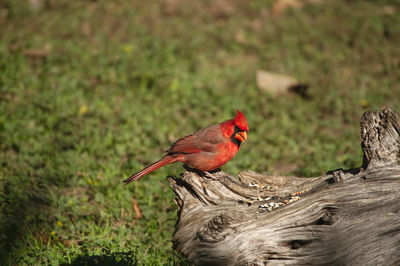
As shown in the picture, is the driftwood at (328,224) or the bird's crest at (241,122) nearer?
the driftwood at (328,224)

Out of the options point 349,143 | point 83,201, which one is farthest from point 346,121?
point 83,201

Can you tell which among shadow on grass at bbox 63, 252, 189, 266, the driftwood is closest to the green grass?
shadow on grass at bbox 63, 252, 189, 266

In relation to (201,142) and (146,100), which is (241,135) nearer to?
(201,142)

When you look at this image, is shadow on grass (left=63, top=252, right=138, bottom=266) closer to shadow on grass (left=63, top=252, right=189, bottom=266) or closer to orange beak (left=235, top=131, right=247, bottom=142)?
shadow on grass (left=63, top=252, right=189, bottom=266)

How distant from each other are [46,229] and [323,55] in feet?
22.5

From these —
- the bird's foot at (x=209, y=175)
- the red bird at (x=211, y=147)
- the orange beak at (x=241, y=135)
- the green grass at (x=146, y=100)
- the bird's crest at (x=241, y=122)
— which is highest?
the bird's crest at (x=241, y=122)

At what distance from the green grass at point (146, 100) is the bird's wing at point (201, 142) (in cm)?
90

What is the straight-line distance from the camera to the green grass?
4621 mm

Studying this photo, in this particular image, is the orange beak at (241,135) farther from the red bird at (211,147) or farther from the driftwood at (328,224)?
the driftwood at (328,224)

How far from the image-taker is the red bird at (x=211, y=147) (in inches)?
168

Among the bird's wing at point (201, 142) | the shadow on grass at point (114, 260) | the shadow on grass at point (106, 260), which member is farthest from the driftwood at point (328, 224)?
the bird's wing at point (201, 142)

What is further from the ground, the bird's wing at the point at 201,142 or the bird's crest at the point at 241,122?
the bird's crest at the point at 241,122

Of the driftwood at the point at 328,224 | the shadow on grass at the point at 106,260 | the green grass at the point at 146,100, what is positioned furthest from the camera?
the green grass at the point at 146,100

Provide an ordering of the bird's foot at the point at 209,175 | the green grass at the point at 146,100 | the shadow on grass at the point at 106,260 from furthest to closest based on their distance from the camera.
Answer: the green grass at the point at 146,100, the bird's foot at the point at 209,175, the shadow on grass at the point at 106,260
